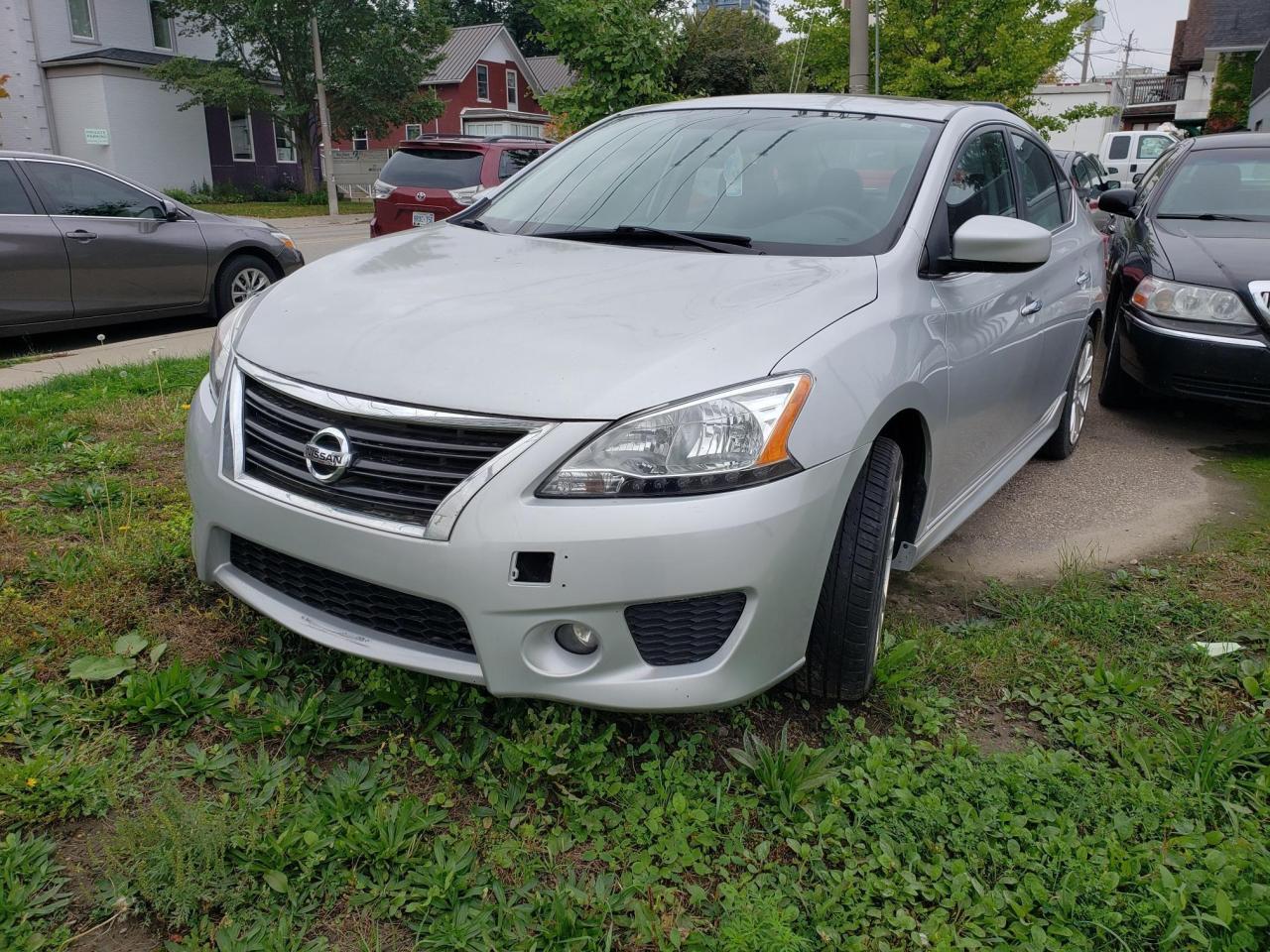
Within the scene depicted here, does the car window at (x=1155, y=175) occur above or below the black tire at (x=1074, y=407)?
above

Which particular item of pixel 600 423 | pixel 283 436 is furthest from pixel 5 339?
pixel 600 423

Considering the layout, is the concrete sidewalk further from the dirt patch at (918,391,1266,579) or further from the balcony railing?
the balcony railing

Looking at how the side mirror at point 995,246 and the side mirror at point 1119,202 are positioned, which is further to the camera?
the side mirror at point 1119,202

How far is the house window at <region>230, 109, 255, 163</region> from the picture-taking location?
3469cm

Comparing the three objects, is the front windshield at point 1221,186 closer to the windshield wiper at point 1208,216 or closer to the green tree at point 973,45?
the windshield wiper at point 1208,216

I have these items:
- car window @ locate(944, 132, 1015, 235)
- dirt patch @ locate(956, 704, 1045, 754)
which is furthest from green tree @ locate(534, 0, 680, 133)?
dirt patch @ locate(956, 704, 1045, 754)

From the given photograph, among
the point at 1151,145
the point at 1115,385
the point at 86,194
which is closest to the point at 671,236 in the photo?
the point at 1115,385

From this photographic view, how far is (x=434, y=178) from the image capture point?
440 inches

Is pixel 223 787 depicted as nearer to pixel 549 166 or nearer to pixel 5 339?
pixel 549 166

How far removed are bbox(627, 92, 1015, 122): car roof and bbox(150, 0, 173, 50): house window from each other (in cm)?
3475

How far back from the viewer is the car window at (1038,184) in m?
4.22

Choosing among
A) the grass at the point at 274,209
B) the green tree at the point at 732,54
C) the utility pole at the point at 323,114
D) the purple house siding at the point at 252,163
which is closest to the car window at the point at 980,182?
the green tree at the point at 732,54

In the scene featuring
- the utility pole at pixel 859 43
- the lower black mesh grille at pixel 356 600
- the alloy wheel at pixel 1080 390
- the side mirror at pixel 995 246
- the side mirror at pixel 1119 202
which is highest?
the utility pole at pixel 859 43

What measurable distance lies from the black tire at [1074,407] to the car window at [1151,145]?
870 inches
